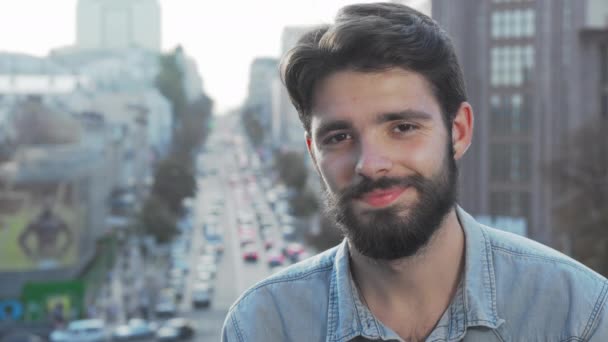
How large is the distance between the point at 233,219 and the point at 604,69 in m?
28.0

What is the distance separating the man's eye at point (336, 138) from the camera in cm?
220

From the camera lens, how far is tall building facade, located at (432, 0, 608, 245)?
28422 millimetres

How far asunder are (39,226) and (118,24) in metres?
66.2

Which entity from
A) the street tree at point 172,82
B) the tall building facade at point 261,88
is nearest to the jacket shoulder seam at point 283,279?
the street tree at point 172,82

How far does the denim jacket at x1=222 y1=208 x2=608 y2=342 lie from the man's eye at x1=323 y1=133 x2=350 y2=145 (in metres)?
0.25

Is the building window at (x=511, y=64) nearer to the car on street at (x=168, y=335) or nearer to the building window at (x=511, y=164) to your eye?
the building window at (x=511, y=164)

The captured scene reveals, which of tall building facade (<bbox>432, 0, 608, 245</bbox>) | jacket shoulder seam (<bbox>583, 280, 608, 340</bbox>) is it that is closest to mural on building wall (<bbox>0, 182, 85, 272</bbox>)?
tall building facade (<bbox>432, 0, 608, 245</bbox>)

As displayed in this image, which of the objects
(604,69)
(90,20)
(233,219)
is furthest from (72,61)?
(604,69)

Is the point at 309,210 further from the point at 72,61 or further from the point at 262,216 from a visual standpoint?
the point at 72,61

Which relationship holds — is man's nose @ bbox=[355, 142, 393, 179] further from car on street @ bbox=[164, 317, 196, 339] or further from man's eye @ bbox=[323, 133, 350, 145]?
car on street @ bbox=[164, 317, 196, 339]

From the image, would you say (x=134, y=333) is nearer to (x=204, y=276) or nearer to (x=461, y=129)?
(x=204, y=276)

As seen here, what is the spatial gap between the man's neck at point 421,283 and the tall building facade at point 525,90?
26063mm

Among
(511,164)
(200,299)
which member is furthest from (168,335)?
(511,164)

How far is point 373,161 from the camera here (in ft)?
6.94
